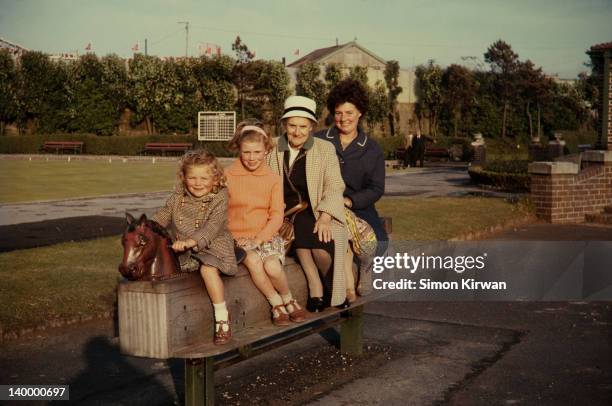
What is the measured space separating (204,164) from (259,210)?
0.67m

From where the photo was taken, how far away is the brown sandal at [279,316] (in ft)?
17.4

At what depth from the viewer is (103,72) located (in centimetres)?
5188

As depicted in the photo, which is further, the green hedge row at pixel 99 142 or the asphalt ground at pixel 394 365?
the green hedge row at pixel 99 142

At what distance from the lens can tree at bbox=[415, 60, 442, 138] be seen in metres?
52.8

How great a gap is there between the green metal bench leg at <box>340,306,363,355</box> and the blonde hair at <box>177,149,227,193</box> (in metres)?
2.07

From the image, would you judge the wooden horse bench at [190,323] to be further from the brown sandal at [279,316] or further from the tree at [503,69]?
the tree at [503,69]

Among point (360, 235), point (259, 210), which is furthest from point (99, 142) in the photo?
point (259, 210)

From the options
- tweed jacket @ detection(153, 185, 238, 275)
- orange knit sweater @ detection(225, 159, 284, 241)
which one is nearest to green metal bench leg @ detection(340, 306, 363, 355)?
orange knit sweater @ detection(225, 159, 284, 241)

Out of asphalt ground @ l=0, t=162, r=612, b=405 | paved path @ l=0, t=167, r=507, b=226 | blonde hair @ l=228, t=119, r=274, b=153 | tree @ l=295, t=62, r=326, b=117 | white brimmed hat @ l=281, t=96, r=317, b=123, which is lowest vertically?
asphalt ground @ l=0, t=162, r=612, b=405

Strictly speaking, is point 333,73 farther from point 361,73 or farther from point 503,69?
point 503,69

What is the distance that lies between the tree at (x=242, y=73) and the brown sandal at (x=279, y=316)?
149 feet

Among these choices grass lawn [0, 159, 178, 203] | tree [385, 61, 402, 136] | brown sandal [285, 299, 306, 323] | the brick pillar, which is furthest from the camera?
tree [385, 61, 402, 136]

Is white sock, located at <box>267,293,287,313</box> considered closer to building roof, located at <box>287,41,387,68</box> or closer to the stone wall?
the stone wall

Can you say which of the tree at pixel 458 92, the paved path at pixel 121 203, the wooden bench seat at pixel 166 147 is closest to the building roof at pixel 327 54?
the tree at pixel 458 92
